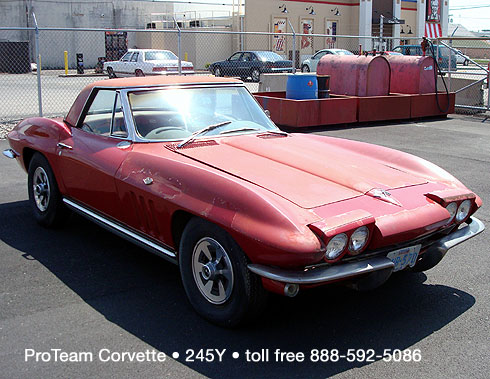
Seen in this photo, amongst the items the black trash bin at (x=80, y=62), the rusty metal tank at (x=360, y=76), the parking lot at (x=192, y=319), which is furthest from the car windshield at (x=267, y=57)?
the parking lot at (x=192, y=319)

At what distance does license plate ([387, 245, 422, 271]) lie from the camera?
11.7 feet

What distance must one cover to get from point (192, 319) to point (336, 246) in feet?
3.57

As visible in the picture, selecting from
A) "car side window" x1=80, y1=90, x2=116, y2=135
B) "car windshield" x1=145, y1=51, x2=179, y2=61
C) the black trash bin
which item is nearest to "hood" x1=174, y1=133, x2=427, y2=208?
"car side window" x1=80, y1=90, x2=116, y2=135

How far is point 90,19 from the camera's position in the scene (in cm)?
3812

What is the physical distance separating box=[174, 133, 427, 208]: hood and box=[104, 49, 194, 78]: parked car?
18195 mm

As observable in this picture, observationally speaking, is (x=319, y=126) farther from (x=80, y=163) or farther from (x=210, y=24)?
(x=210, y=24)

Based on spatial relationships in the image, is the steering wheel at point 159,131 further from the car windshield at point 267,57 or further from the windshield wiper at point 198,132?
the car windshield at point 267,57

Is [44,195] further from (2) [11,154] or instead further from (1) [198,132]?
(1) [198,132]

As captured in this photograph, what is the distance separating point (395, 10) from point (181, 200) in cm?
4017

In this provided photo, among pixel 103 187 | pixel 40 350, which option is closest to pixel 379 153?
pixel 103 187

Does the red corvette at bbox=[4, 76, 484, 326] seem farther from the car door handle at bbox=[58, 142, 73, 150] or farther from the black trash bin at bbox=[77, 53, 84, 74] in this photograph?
the black trash bin at bbox=[77, 53, 84, 74]

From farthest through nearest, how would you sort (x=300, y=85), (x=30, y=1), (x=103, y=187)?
1. (x=30, y=1)
2. (x=300, y=85)
3. (x=103, y=187)

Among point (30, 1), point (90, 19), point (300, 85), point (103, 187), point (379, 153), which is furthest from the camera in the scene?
point (90, 19)

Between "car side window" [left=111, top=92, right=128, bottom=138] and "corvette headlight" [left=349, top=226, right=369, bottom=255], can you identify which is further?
"car side window" [left=111, top=92, right=128, bottom=138]
